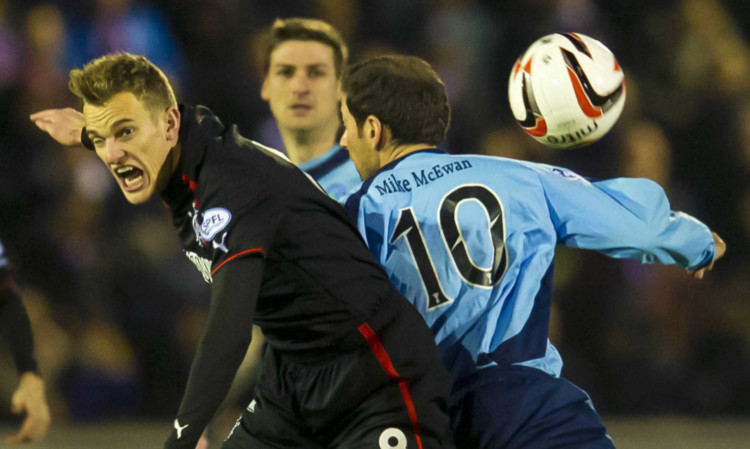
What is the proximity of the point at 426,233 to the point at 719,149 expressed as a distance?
181 inches

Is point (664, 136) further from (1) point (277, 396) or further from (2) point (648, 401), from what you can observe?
(1) point (277, 396)

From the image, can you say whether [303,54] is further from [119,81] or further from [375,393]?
[375,393]

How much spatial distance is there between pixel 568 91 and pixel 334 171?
1.72 m

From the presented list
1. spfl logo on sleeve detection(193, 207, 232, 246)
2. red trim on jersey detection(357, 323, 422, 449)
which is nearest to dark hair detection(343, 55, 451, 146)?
red trim on jersey detection(357, 323, 422, 449)

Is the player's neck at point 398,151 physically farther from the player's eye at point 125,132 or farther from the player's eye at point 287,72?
the player's eye at point 287,72

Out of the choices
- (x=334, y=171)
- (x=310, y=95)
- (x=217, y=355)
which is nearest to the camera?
(x=217, y=355)

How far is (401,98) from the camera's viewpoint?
12.2ft

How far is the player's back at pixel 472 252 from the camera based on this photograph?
3439 mm

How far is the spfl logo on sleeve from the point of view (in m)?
2.92

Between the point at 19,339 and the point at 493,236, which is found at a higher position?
the point at 493,236

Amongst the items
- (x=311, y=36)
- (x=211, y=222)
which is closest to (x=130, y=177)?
(x=211, y=222)

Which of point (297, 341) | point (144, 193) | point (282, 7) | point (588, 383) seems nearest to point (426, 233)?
point (297, 341)

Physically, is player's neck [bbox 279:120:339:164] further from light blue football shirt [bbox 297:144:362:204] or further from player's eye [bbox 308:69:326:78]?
player's eye [bbox 308:69:326:78]

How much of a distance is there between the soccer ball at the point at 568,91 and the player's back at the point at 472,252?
1.12ft
